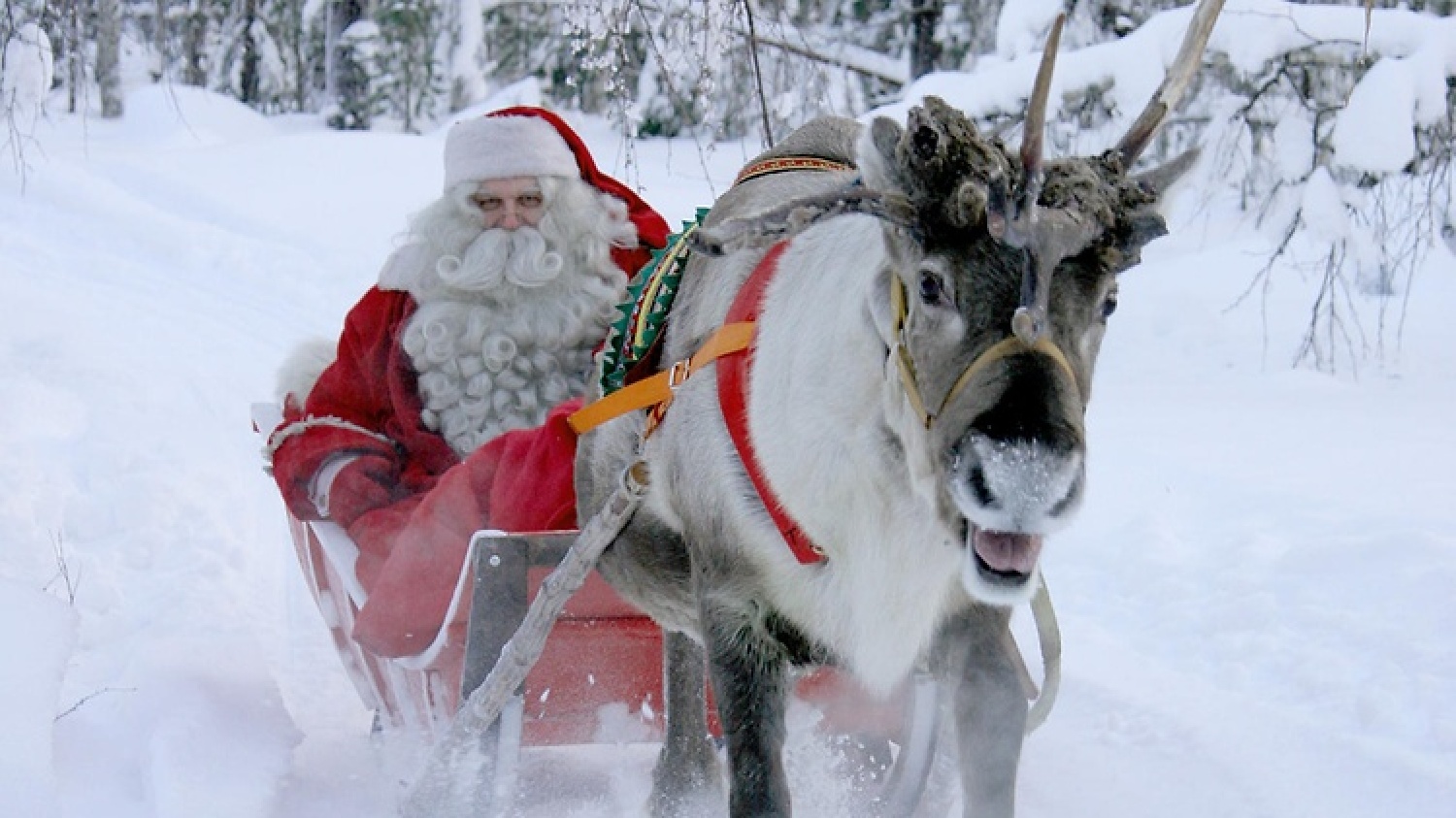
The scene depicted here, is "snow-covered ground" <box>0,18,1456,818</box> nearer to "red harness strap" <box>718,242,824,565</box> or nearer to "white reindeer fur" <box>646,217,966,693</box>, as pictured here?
"white reindeer fur" <box>646,217,966,693</box>

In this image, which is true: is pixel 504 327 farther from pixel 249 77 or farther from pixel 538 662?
pixel 249 77

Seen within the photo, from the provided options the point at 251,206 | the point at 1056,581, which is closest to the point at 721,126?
the point at 1056,581

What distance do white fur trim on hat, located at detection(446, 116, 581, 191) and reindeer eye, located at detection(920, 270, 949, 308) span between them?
2.37 m

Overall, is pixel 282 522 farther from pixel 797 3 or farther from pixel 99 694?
pixel 797 3

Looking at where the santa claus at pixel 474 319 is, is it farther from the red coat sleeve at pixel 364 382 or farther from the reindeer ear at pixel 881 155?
the reindeer ear at pixel 881 155

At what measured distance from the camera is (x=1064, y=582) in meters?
5.34

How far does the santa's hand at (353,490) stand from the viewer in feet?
12.4

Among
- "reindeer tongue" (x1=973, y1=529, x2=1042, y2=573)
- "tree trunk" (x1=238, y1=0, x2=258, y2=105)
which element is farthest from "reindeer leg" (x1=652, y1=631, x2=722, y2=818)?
"tree trunk" (x1=238, y1=0, x2=258, y2=105)

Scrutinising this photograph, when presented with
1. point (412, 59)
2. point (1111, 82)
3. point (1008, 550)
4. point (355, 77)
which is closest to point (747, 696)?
point (1008, 550)

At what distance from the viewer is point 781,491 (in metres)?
2.54

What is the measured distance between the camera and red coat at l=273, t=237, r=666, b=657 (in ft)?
11.3

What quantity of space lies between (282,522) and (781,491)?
13.1 ft

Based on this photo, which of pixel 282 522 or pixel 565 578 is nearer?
pixel 565 578

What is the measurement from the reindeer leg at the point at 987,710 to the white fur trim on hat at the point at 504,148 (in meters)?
2.14
